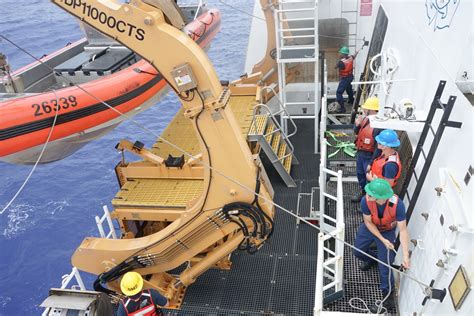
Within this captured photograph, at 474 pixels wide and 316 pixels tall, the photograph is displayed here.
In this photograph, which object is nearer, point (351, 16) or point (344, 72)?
point (344, 72)

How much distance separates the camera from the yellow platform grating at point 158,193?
19.1ft

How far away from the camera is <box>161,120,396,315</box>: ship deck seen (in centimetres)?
468

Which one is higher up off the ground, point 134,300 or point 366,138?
point 366,138

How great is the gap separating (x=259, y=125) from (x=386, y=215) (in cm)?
398

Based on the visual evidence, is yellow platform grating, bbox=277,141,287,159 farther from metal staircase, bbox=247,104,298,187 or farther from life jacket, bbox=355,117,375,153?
life jacket, bbox=355,117,375,153

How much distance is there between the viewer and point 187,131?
7906 millimetres

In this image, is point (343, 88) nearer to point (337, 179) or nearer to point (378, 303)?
point (337, 179)

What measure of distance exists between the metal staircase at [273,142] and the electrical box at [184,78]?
3.00m

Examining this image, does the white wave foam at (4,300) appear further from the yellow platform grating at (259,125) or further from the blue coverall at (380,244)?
the blue coverall at (380,244)

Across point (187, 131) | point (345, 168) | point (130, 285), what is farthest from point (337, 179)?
point (130, 285)

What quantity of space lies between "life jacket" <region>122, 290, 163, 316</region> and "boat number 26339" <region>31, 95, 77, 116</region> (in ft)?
12.3

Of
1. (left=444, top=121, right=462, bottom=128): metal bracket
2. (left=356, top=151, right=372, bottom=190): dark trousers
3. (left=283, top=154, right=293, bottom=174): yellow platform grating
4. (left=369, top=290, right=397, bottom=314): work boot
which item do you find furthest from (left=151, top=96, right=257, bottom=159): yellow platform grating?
(left=444, top=121, right=462, bottom=128): metal bracket

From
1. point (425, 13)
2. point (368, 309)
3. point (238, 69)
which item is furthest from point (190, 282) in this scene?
point (238, 69)

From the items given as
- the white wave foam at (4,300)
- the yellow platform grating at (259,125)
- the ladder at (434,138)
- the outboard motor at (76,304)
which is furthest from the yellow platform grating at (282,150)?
the white wave foam at (4,300)
